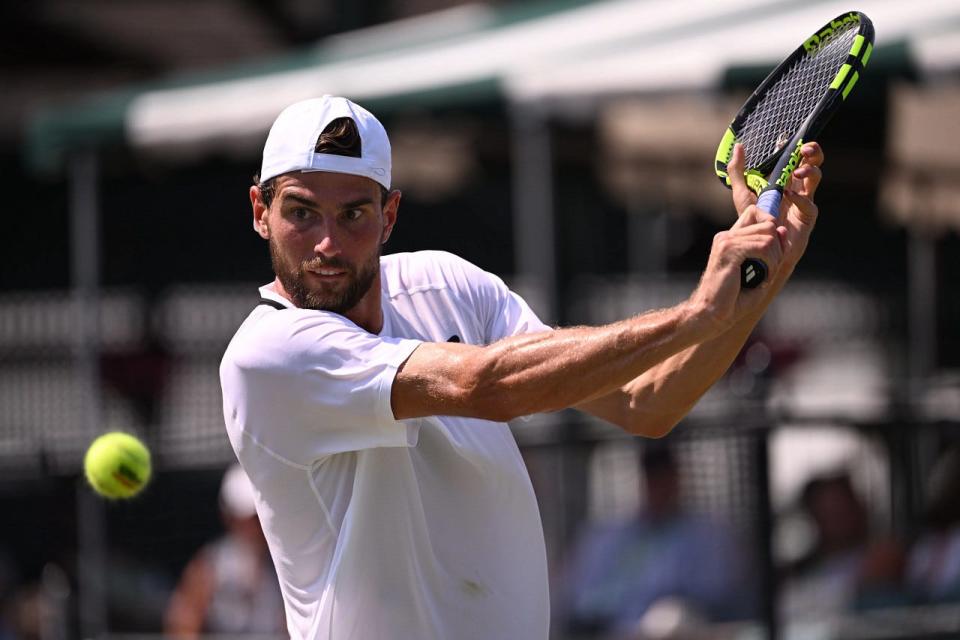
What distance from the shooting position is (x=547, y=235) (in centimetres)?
941

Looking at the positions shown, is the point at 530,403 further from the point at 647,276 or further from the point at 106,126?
the point at 647,276

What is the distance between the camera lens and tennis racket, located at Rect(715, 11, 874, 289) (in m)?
3.51

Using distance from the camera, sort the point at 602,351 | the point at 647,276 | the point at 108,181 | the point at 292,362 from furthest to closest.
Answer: the point at 108,181, the point at 647,276, the point at 292,362, the point at 602,351

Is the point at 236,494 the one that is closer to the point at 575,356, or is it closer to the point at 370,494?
the point at 370,494

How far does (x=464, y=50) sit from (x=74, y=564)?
14.5 feet

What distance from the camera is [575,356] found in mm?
3039

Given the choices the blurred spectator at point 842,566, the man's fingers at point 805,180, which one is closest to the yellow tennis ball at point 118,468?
the man's fingers at point 805,180

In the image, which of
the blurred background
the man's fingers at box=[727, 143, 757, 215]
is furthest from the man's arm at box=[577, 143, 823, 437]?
the blurred background

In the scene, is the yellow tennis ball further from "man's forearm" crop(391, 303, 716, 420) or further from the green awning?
the green awning

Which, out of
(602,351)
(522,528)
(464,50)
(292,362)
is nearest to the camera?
(602,351)

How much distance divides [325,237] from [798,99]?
3.91ft

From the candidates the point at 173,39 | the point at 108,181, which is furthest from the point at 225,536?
the point at 173,39

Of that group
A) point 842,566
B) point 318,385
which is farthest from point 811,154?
point 842,566

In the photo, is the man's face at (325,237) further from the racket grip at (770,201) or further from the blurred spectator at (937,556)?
the blurred spectator at (937,556)
